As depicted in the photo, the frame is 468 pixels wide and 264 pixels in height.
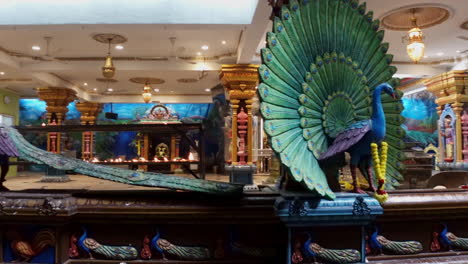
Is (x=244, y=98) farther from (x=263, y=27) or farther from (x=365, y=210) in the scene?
(x=365, y=210)

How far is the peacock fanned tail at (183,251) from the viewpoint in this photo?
60.3 inches

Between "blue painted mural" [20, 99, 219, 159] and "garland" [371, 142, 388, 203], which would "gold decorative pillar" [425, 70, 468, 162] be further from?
"blue painted mural" [20, 99, 219, 159]

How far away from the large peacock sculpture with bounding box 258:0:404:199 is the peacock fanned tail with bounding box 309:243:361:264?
9.1 inches

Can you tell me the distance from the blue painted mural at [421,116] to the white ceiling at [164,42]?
7.58 metres

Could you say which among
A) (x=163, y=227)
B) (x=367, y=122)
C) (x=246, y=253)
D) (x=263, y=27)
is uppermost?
(x=263, y=27)

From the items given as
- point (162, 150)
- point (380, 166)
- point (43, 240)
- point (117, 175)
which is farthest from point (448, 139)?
point (162, 150)

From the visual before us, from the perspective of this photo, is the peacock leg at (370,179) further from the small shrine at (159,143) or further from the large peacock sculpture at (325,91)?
the small shrine at (159,143)

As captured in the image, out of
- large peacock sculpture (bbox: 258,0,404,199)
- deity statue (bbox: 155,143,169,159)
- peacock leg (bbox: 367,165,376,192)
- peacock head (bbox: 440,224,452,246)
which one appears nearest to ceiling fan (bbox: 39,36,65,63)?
deity statue (bbox: 155,143,169,159)

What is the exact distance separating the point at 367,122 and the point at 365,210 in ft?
1.16

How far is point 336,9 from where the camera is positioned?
5.12 ft

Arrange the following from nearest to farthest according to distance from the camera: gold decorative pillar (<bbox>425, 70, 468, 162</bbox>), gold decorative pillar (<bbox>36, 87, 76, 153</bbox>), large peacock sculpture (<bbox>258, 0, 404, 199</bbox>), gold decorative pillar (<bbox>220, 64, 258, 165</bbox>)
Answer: large peacock sculpture (<bbox>258, 0, 404, 199</bbox>) < gold decorative pillar (<bbox>220, 64, 258, 165</bbox>) < gold decorative pillar (<bbox>425, 70, 468, 162</bbox>) < gold decorative pillar (<bbox>36, 87, 76, 153</bbox>)

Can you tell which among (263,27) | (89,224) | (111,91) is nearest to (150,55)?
(263,27)

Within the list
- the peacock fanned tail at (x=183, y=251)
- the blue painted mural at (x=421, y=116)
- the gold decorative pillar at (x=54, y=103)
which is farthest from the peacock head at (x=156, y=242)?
Result: the blue painted mural at (x=421, y=116)

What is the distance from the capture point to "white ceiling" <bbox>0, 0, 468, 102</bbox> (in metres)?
5.65
